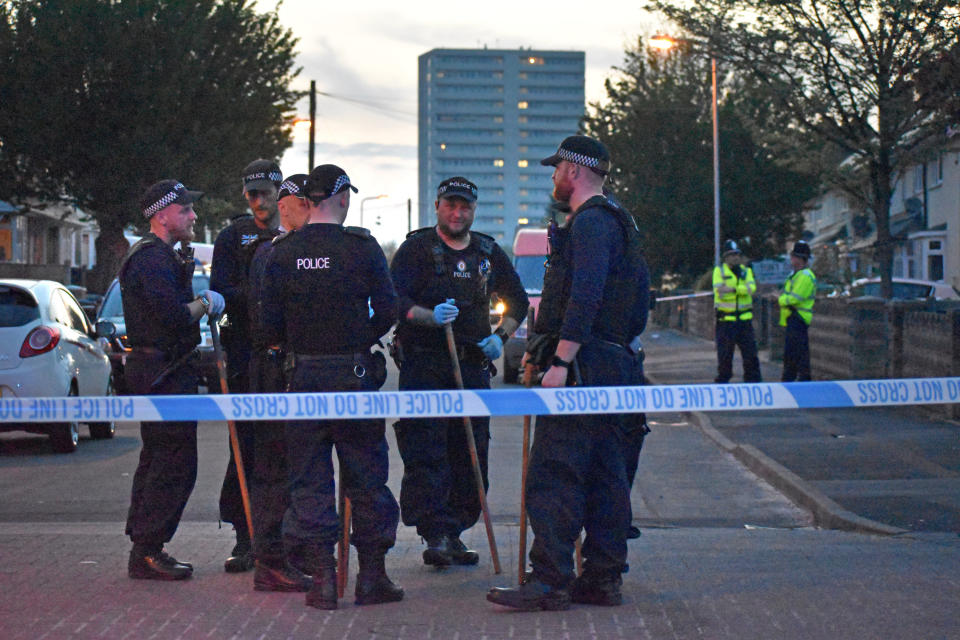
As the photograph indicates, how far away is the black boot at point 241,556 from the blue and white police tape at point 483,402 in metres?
1.07

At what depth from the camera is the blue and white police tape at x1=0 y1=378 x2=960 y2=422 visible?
18.6 ft

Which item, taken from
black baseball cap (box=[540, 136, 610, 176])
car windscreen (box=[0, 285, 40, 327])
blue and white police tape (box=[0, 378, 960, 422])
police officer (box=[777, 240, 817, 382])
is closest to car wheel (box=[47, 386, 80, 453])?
car windscreen (box=[0, 285, 40, 327])

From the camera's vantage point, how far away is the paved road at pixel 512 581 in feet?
17.8

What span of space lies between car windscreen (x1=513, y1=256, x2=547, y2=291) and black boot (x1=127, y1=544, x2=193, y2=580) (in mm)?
16846

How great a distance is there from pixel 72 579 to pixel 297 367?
159 centimetres

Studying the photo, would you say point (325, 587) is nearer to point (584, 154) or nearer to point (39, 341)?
point (584, 154)

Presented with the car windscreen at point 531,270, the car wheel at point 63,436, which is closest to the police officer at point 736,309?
the car windscreen at point 531,270

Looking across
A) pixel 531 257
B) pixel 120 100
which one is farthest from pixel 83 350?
pixel 120 100

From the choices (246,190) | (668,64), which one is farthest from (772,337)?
(668,64)

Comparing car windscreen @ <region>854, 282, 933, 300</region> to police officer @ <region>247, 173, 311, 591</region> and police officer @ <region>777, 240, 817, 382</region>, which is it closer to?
police officer @ <region>777, 240, 817, 382</region>

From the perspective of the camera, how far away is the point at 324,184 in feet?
19.4

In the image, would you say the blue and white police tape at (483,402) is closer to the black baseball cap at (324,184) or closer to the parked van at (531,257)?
the black baseball cap at (324,184)

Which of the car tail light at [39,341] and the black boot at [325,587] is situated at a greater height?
the car tail light at [39,341]

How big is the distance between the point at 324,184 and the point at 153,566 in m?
2.02
